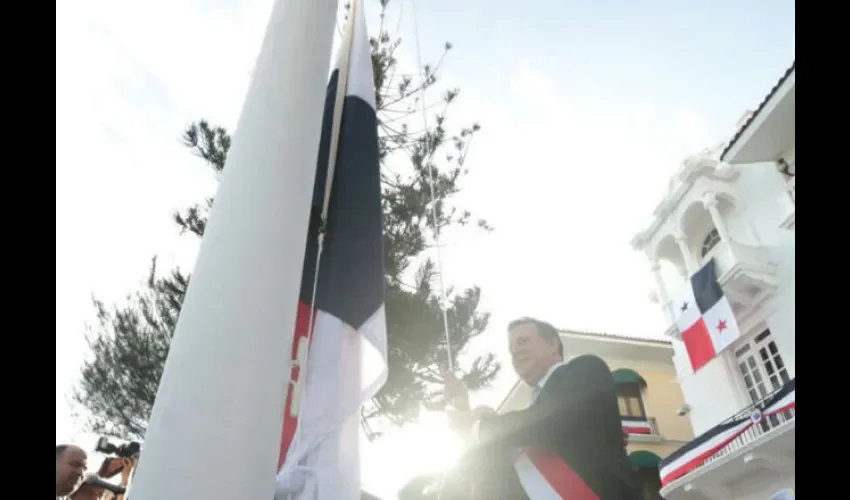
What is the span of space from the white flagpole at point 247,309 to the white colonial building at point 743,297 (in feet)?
39.6

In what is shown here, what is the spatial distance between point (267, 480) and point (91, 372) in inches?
410

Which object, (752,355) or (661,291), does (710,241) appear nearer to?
(661,291)

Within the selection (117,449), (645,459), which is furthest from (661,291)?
(117,449)

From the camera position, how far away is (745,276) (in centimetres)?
1399

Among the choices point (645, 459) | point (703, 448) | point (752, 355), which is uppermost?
point (752, 355)

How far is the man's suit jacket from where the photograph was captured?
2.12 meters

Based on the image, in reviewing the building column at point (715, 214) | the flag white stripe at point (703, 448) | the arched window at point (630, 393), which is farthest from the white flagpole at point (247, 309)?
the arched window at point (630, 393)

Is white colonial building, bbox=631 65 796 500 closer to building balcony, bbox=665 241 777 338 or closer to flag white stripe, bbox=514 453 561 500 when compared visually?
building balcony, bbox=665 241 777 338

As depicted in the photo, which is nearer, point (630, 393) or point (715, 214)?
point (715, 214)

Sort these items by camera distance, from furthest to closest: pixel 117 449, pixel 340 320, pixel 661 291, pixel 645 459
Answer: pixel 645 459
pixel 661 291
pixel 117 449
pixel 340 320

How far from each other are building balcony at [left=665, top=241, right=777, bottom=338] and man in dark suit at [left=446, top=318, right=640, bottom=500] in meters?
13.4

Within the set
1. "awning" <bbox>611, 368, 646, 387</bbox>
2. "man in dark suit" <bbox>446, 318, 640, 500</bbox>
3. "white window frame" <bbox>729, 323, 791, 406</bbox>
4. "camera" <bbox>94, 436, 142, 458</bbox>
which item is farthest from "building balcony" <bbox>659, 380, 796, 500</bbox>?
"camera" <bbox>94, 436, 142, 458</bbox>

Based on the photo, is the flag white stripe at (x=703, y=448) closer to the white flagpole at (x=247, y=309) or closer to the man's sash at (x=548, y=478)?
the man's sash at (x=548, y=478)

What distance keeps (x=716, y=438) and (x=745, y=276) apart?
3771 millimetres
